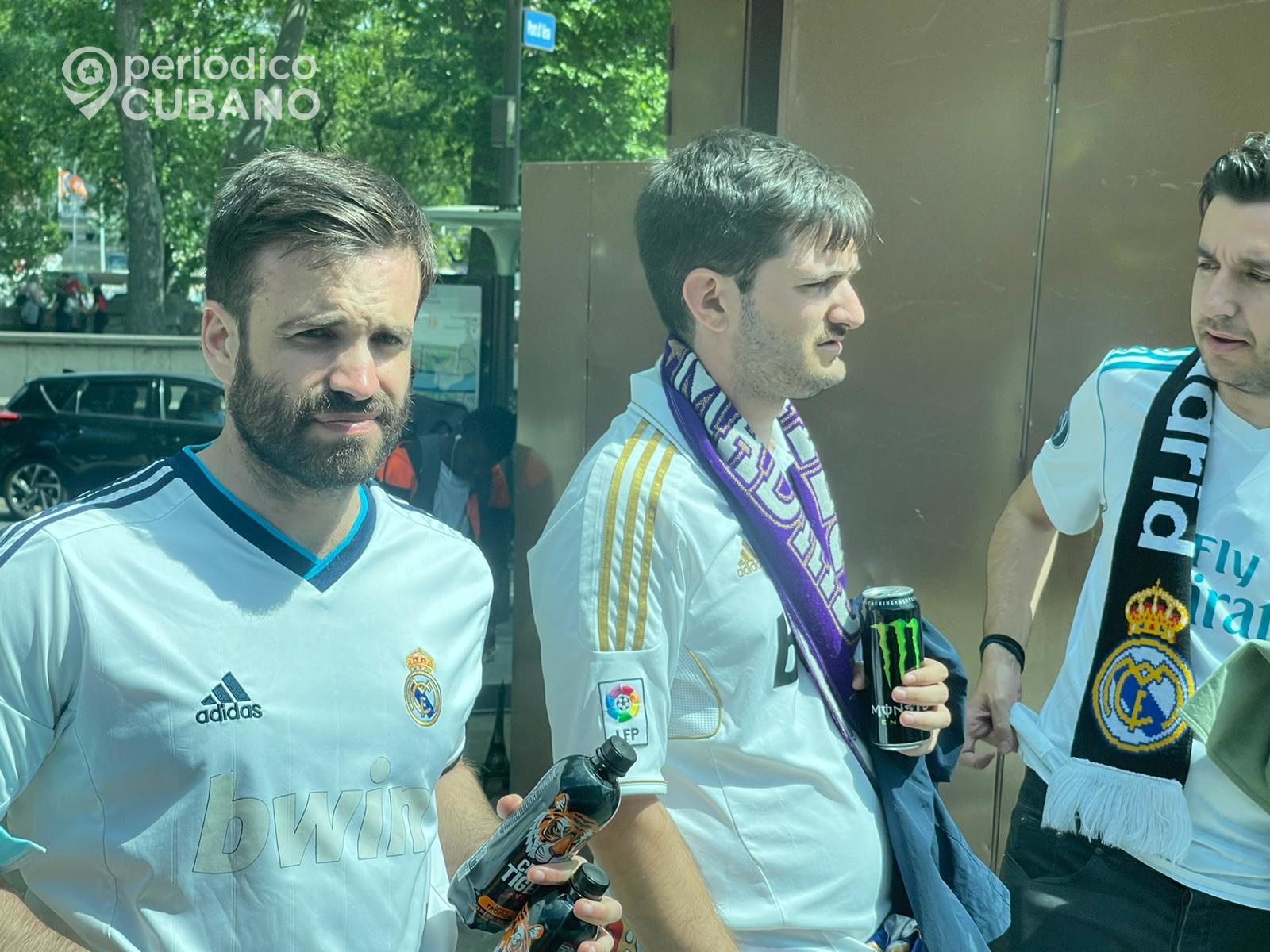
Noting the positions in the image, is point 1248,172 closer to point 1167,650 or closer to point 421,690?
point 1167,650

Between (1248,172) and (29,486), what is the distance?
679 cm

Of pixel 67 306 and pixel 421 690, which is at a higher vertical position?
pixel 67 306

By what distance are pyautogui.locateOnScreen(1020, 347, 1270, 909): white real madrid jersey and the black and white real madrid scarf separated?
3 cm

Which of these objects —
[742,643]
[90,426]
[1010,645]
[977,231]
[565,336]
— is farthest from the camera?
[90,426]

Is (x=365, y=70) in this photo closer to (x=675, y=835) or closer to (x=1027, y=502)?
(x=1027, y=502)

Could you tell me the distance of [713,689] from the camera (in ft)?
6.81

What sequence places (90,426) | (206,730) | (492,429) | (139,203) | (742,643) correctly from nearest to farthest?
(206,730)
(742,643)
(492,429)
(139,203)
(90,426)

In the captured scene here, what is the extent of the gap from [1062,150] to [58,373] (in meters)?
5.75

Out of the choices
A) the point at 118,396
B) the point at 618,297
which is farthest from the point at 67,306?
the point at 618,297

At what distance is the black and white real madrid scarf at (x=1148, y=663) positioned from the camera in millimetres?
2432

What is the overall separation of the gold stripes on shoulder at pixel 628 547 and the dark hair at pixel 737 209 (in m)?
0.36

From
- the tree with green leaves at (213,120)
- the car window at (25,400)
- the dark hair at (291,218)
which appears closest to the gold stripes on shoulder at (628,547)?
the dark hair at (291,218)

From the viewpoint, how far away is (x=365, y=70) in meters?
7.24

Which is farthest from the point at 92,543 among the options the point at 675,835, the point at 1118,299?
the point at 1118,299
